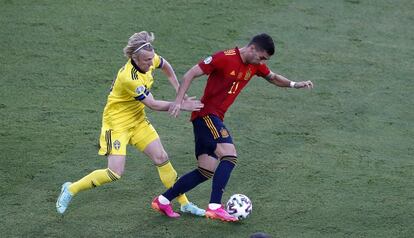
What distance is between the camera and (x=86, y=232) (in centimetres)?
831

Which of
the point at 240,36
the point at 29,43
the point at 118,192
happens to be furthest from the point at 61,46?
the point at 118,192

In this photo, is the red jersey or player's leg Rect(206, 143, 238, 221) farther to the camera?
player's leg Rect(206, 143, 238, 221)

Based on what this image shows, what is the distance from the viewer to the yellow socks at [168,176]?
871 centimetres

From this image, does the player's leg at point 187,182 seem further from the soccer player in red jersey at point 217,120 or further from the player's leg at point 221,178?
the player's leg at point 221,178

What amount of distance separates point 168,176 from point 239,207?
33.5 inches

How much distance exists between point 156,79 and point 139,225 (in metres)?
4.03

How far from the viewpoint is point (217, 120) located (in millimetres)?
8531

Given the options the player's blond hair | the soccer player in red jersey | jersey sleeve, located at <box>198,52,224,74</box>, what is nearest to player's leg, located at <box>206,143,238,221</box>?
the soccer player in red jersey

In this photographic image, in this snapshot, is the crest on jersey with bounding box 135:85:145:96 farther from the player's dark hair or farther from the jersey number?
the player's dark hair

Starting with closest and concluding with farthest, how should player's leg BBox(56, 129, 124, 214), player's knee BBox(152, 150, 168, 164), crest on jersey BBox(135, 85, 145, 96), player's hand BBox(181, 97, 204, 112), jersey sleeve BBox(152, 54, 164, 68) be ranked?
1. player's hand BBox(181, 97, 204, 112)
2. crest on jersey BBox(135, 85, 145, 96)
3. player's leg BBox(56, 129, 124, 214)
4. player's knee BBox(152, 150, 168, 164)
5. jersey sleeve BBox(152, 54, 164, 68)

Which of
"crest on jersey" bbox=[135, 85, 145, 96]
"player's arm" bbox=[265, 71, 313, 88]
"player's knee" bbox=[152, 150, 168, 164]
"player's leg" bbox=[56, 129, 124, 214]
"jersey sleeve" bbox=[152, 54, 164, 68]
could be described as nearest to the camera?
"crest on jersey" bbox=[135, 85, 145, 96]

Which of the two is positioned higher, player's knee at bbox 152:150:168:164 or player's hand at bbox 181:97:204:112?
player's hand at bbox 181:97:204:112

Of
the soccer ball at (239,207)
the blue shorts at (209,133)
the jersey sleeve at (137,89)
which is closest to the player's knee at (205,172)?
the blue shorts at (209,133)

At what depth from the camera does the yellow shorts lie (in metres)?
8.45
